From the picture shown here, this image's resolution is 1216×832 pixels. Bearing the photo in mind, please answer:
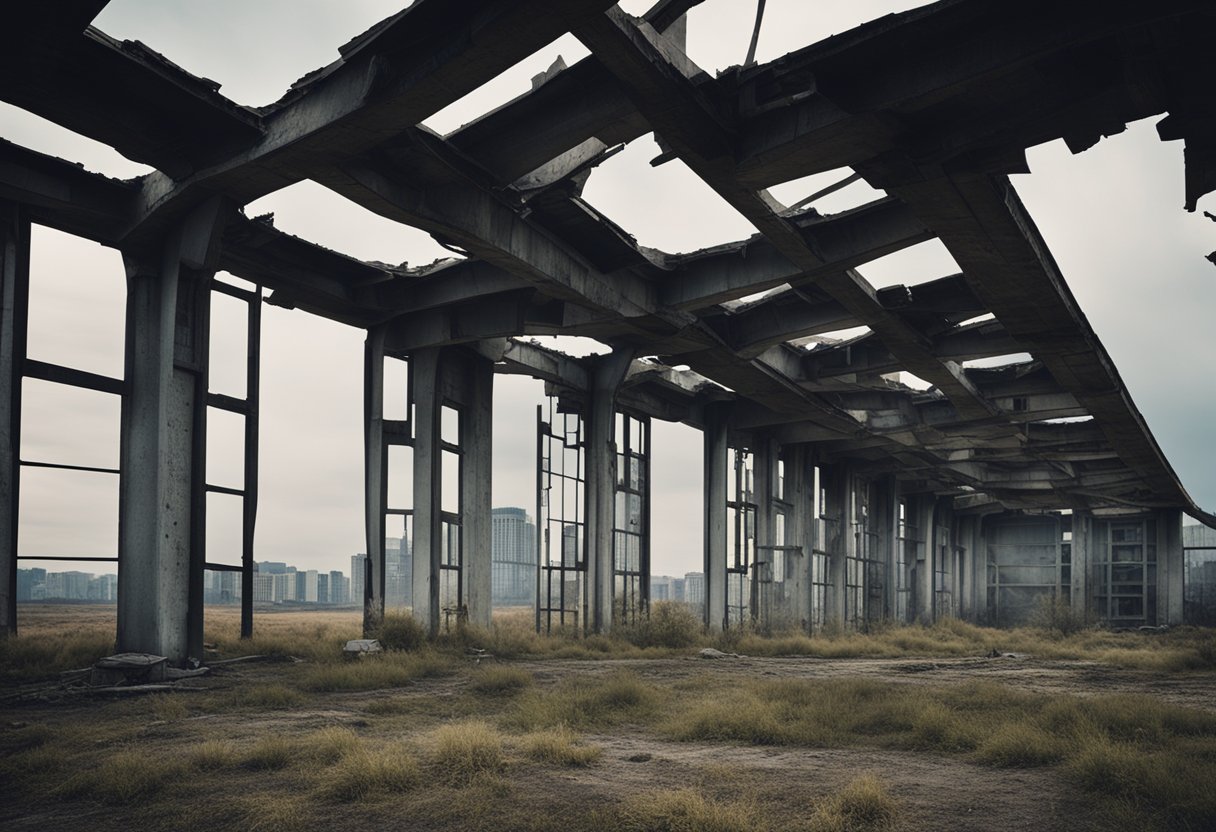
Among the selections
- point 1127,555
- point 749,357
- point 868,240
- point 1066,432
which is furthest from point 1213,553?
point 868,240

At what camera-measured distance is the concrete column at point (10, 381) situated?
11.9m

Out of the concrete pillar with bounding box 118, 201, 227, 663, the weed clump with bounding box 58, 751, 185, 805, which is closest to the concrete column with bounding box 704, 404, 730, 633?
the concrete pillar with bounding box 118, 201, 227, 663

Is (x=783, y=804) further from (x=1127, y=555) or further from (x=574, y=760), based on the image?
(x=1127, y=555)

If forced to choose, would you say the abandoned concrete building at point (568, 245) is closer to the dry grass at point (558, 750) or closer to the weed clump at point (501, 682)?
the weed clump at point (501, 682)

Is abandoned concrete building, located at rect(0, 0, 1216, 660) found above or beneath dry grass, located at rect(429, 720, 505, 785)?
above

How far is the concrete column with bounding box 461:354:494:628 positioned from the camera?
18938mm

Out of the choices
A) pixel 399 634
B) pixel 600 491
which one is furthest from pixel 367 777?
pixel 600 491

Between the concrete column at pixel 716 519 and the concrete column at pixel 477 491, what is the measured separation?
829cm

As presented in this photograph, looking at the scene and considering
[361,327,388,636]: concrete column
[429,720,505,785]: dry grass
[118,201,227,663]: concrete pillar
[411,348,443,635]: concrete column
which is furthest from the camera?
[411,348,443,635]: concrete column

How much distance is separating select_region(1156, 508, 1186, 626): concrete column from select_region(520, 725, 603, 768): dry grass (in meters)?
39.5

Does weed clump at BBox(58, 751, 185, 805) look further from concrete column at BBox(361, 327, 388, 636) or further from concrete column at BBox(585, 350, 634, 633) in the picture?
concrete column at BBox(585, 350, 634, 633)

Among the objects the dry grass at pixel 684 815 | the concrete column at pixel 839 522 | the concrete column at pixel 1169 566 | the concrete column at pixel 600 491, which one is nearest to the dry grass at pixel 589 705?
the dry grass at pixel 684 815

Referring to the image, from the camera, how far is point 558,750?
8000 mm

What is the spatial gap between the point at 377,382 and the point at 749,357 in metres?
7.62
